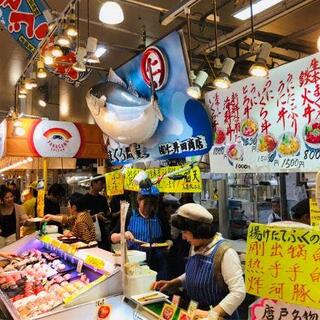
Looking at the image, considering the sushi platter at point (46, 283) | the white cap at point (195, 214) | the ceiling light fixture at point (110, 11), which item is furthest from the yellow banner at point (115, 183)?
the white cap at point (195, 214)

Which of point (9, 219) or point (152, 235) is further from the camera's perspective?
point (9, 219)

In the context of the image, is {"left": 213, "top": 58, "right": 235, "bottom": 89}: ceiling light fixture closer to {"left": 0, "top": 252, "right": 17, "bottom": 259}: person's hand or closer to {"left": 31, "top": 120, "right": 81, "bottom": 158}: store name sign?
{"left": 0, "top": 252, "right": 17, "bottom": 259}: person's hand

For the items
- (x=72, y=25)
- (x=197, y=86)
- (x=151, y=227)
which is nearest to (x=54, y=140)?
(x=72, y=25)

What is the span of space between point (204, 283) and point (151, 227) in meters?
2.11

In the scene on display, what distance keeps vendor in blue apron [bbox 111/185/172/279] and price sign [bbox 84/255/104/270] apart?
0.70 m

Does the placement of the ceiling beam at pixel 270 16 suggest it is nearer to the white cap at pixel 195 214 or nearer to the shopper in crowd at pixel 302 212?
the shopper in crowd at pixel 302 212

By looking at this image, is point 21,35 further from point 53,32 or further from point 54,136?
point 54,136

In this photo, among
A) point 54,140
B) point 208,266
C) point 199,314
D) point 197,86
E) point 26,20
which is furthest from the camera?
point 54,140

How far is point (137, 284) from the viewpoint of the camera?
340 centimetres

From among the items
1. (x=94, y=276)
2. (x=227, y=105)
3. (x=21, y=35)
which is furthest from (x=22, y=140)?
(x=227, y=105)

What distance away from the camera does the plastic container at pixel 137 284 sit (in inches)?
133

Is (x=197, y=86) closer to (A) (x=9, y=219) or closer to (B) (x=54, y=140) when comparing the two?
(B) (x=54, y=140)

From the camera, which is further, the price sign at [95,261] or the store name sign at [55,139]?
the store name sign at [55,139]

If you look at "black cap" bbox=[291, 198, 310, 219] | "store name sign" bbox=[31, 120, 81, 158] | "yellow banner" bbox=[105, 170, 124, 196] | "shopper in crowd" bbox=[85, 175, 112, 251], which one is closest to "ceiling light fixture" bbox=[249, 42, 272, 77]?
"black cap" bbox=[291, 198, 310, 219]
